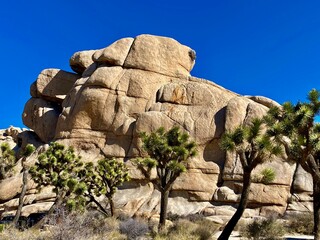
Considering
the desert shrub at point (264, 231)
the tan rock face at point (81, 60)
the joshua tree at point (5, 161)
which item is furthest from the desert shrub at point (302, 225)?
the tan rock face at point (81, 60)

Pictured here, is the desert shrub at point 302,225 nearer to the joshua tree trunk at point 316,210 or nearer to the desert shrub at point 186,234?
the joshua tree trunk at point 316,210

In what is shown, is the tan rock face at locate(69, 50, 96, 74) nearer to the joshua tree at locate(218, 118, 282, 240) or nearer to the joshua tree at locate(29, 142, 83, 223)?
the joshua tree at locate(29, 142, 83, 223)

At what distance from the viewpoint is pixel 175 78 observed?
34.9 m

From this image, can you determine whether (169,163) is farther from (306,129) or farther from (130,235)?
(306,129)

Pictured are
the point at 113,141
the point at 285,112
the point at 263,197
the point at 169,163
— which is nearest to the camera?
the point at 285,112

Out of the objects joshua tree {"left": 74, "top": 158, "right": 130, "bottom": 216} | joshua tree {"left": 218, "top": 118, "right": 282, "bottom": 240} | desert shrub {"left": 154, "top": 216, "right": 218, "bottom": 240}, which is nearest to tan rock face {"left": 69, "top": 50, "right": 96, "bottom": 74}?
joshua tree {"left": 74, "top": 158, "right": 130, "bottom": 216}

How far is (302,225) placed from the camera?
19391 mm

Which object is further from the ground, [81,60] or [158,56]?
[81,60]

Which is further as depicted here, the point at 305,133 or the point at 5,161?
the point at 5,161

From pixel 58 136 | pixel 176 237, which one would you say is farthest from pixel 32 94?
pixel 176 237

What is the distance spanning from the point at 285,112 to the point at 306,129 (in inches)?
48.9

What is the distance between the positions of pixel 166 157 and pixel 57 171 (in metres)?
7.12

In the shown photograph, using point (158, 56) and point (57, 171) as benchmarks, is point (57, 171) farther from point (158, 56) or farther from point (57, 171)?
point (158, 56)

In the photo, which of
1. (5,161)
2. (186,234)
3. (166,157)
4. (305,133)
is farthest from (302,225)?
(5,161)
